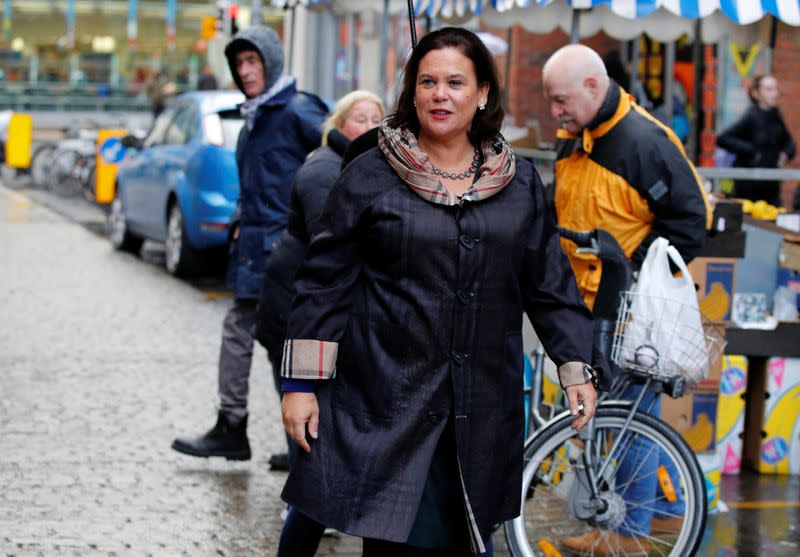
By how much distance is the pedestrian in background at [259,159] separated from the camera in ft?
20.9

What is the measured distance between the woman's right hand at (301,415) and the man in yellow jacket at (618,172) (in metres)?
1.87

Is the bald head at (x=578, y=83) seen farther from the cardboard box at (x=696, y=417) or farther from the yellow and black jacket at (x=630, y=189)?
the cardboard box at (x=696, y=417)

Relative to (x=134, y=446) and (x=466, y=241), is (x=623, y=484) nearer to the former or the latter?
(x=466, y=241)

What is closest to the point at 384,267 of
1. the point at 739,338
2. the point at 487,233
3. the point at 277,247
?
the point at 487,233

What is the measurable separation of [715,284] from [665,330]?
173 cm

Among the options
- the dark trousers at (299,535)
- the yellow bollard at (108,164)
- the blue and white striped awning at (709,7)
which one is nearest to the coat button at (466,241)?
the dark trousers at (299,535)

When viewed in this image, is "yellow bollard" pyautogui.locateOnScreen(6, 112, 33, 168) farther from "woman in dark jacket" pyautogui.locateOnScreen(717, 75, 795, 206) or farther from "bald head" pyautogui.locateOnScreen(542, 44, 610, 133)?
"bald head" pyautogui.locateOnScreen(542, 44, 610, 133)

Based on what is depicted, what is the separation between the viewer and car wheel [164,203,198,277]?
511 inches

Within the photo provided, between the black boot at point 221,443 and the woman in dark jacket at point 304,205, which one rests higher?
the woman in dark jacket at point 304,205

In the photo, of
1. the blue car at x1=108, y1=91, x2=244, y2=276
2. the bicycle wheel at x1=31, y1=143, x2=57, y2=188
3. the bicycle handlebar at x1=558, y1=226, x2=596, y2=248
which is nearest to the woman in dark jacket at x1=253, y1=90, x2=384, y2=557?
the bicycle handlebar at x1=558, y1=226, x2=596, y2=248

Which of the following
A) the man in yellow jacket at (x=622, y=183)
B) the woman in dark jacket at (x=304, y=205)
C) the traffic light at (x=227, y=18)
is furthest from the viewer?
the traffic light at (x=227, y=18)

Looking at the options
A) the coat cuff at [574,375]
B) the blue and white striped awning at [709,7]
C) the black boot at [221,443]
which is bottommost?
the black boot at [221,443]

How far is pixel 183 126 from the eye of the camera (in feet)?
44.0

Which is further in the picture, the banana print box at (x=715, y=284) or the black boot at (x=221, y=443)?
the black boot at (x=221, y=443)
